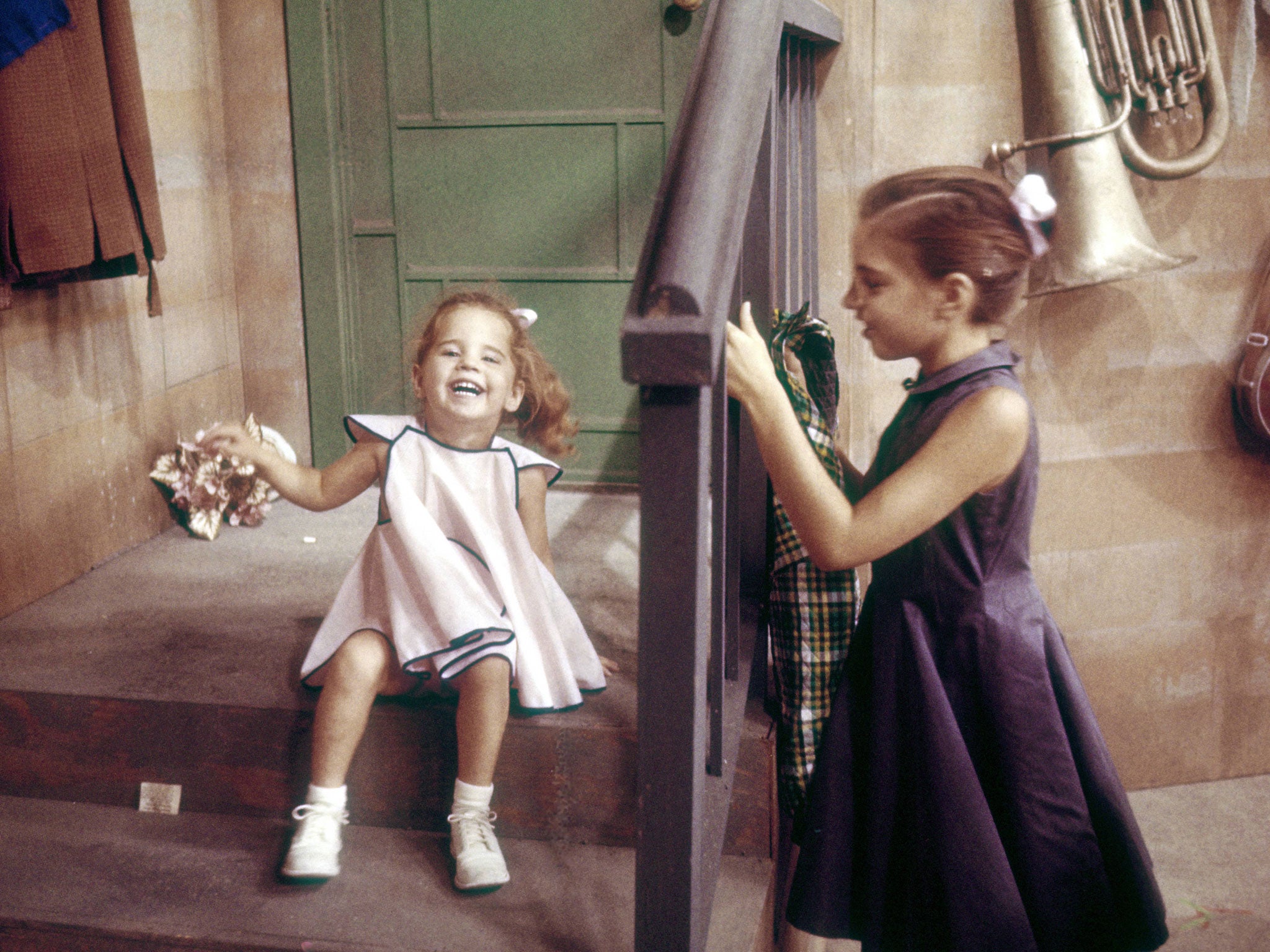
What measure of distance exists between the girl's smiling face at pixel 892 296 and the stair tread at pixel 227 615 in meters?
0.75

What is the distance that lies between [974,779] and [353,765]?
1.00m

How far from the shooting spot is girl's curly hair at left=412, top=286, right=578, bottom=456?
1981 mm

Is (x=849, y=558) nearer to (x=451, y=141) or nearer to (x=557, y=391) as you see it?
(x=557, y=391)

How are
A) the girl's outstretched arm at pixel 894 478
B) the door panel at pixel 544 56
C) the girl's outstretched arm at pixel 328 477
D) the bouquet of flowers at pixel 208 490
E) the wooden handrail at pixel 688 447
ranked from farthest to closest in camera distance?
the door panel at pixel 544 56 → the bouquet of flowers at pixel 208 490 → the girl's outstretched arm at pixel 328 477 → the girl's outstretched arm at pixel 894 478 → the wooden handrail at pixel 688 447

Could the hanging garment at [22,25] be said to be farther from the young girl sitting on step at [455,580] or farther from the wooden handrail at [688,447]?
the wooden handrail at [688,447]

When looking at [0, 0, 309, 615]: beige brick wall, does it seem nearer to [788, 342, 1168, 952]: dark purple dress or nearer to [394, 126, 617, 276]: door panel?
[394, 126, 617, 276]: door panel

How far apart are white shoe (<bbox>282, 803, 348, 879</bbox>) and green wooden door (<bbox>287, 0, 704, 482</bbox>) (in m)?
1.76

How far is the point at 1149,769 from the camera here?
3.56 m

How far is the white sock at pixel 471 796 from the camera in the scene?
1783mm

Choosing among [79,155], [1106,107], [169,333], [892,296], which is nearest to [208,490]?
[169,333]

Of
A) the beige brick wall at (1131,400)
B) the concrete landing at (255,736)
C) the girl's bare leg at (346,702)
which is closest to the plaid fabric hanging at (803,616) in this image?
the concrete landing at (255,736)

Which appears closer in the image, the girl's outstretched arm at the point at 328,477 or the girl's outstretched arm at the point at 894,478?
the girl's outstretched arm at the point at 894,478

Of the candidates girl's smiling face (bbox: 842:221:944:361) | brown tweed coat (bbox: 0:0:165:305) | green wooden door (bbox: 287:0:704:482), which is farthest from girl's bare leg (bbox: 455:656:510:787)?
green wooden door (bbox: 287:0:704:482)

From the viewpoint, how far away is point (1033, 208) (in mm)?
1568
